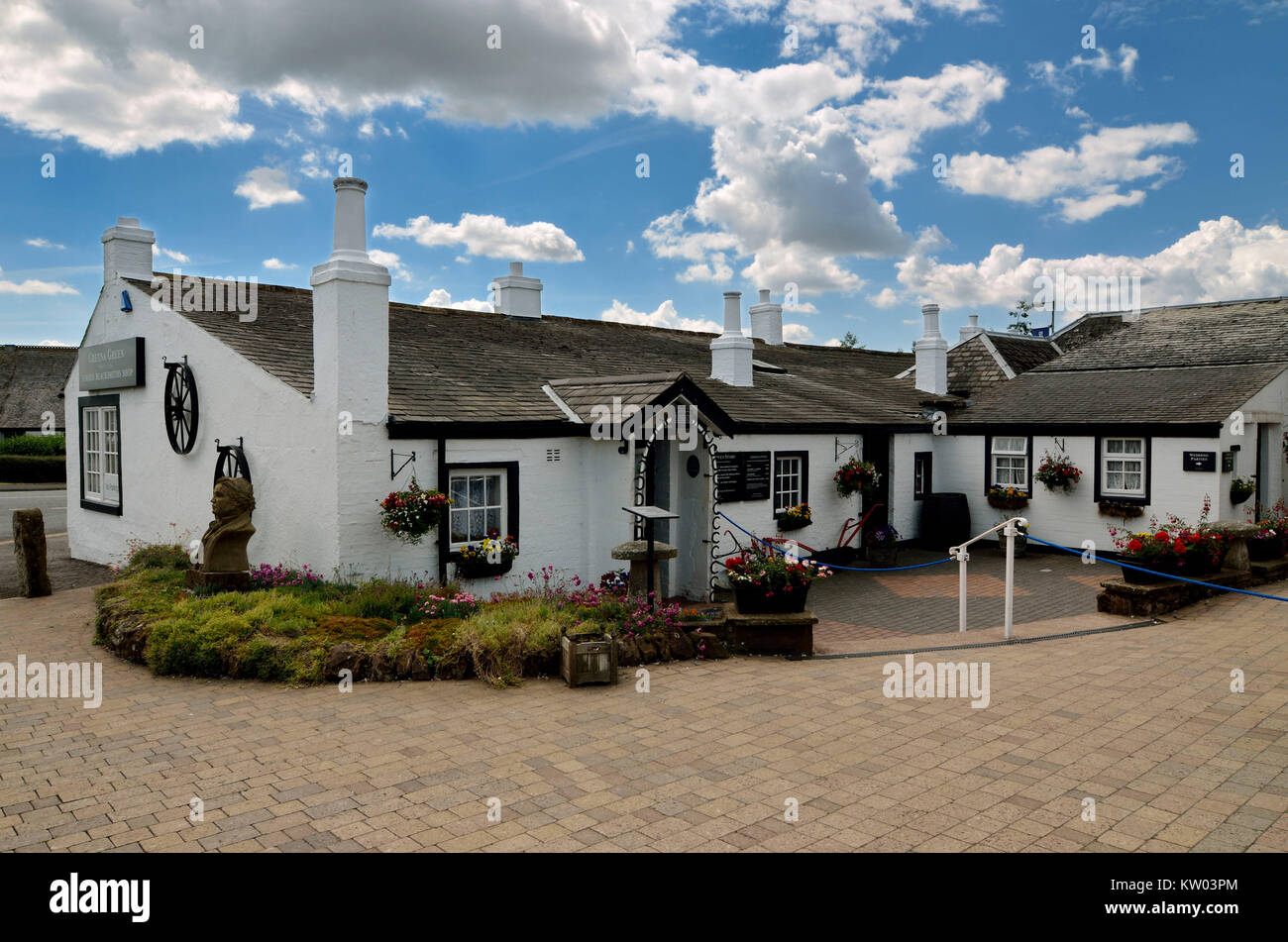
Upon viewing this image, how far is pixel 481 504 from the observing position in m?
11.5

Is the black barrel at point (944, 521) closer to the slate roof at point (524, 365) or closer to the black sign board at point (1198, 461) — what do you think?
the slate roof at point (524, 365)

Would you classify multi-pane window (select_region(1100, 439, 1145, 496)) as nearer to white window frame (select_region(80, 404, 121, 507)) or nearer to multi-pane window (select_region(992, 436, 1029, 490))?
multi-pane window (select_region(992, 436, 1029, 490))

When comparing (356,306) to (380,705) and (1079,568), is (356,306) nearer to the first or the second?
(380,705)

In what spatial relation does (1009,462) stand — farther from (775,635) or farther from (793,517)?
(775,635)

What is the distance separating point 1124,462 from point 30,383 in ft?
153

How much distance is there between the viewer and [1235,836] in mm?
4871

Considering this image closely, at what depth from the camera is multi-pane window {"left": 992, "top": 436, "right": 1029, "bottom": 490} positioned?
1798 centimetres

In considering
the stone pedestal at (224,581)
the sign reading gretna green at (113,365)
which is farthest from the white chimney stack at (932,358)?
the sign reading gretna green at (113,365)

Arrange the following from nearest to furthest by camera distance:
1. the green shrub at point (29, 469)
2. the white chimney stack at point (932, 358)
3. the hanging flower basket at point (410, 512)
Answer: the hanging flower basket at point (410, 512)
the white chimney stack at point (932, 358)
the green shrub at point (29, 469)

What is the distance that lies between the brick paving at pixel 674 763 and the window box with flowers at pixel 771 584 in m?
0.87

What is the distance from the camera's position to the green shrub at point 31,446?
3506cm

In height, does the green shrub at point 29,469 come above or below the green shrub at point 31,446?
below

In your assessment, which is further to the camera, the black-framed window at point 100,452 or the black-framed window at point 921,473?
the black-framed window at point 921,473

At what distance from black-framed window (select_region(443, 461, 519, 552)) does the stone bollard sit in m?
6.31
